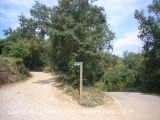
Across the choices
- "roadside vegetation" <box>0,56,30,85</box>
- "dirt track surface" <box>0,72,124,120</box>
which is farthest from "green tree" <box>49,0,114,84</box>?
"roadside vegetation" <box>0,56,30,85</box>

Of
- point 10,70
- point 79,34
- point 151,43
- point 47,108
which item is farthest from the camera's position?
point 151,43

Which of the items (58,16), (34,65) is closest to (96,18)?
(58,16)

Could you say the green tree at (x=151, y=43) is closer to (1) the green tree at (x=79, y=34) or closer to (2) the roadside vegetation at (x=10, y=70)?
(1) the green tree at (x=79, y=34)

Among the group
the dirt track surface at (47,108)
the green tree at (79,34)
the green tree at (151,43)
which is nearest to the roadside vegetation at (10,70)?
the dirt track surface at (47,108)

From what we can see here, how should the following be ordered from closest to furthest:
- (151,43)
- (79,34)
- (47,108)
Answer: (47,108) → (79,34) → (151,43)

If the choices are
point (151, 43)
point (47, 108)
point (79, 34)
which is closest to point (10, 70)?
point (79, 34)

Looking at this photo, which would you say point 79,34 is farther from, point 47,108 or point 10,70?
point 10,70

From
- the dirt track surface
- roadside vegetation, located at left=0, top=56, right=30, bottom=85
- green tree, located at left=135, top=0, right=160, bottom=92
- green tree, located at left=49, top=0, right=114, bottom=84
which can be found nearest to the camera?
the dirt track surface

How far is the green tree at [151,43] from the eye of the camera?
80.9ft

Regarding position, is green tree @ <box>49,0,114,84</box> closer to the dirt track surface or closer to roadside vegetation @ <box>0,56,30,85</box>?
the dirt track surface

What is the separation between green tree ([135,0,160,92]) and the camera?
24656 mm

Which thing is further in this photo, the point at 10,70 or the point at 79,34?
the point at 10,70

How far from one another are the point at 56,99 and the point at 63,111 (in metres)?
2.72

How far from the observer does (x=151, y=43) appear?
25.3 metres
